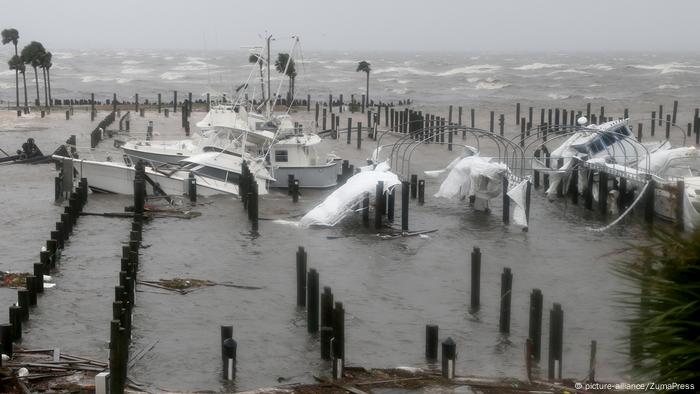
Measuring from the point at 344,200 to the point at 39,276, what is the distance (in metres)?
12.0

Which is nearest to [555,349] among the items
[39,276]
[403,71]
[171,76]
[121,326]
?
[121,326]

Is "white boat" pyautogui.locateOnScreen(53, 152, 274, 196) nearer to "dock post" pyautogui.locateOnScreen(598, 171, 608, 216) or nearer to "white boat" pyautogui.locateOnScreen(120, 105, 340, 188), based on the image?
"white boat" pyautogui.locateOnScreen(120, 105, 340, 188)

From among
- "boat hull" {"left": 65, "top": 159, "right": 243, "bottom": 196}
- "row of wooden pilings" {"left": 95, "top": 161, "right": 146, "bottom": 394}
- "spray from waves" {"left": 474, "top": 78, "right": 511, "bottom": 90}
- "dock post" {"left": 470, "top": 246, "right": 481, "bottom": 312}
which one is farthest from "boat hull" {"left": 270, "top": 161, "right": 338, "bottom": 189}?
"spray from waves" {"left": 474, "top": 78, "right": 511, "bottom": 90}

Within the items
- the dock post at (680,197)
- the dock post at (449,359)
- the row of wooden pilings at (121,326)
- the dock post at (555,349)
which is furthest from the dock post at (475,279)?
the dock post at (680,197)

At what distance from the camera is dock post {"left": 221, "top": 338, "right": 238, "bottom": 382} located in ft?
57.8

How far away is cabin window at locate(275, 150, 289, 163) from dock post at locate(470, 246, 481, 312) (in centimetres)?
1726

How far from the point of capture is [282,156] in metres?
39.3

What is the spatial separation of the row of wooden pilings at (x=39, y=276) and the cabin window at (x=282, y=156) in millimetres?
7824

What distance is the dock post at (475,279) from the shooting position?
22.6m

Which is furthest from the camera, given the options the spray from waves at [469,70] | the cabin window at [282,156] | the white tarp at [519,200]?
the spray from waves at [469,70]

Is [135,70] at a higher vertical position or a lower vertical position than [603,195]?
lower

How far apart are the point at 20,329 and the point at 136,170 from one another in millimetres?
15467

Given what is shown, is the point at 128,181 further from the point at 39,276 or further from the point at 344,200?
the point at 39,276

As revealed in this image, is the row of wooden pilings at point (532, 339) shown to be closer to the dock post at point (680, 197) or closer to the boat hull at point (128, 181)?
the dock post at point (680, 197)
